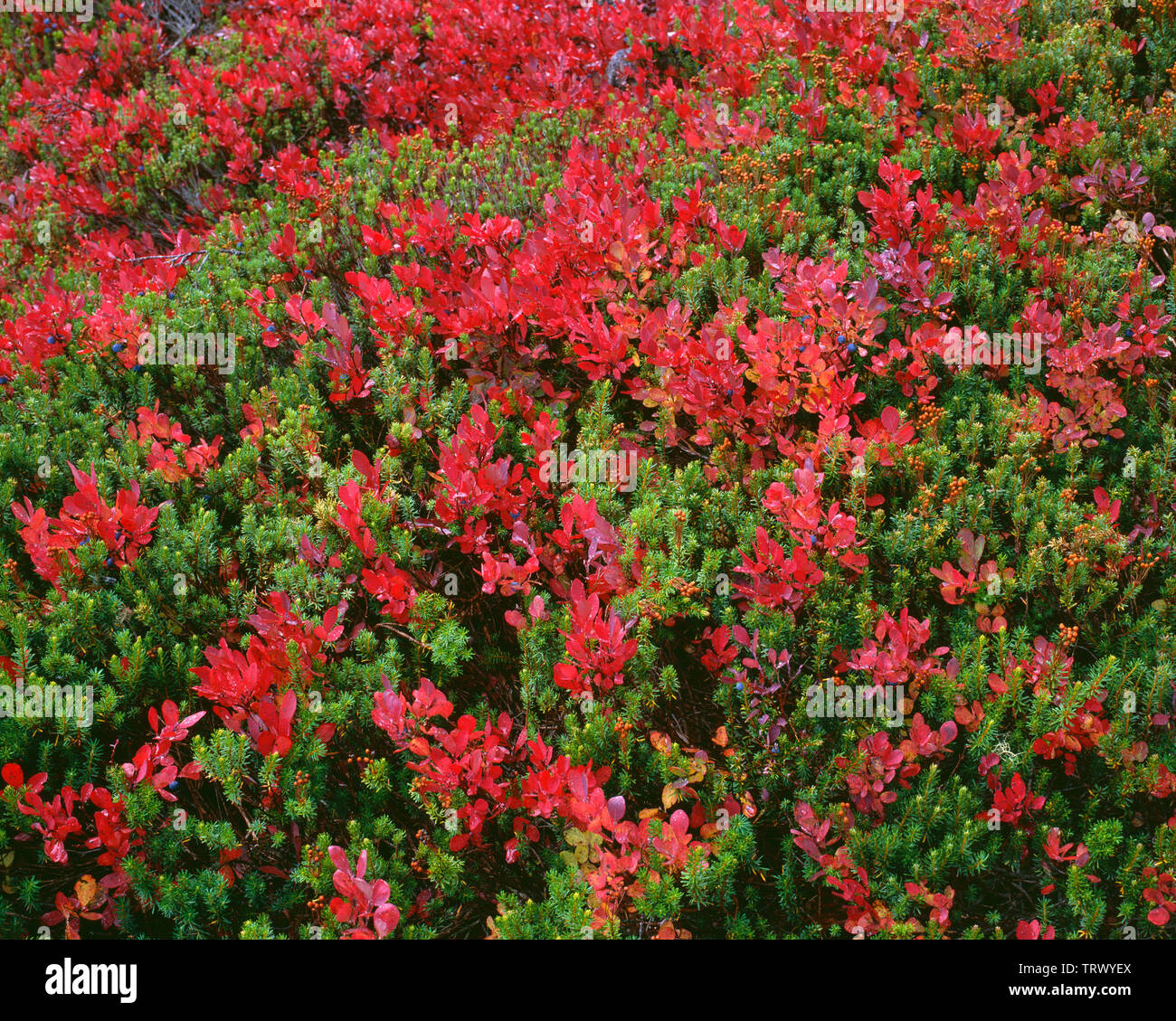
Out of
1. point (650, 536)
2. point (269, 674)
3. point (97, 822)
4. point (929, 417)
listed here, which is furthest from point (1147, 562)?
point (97, 822)

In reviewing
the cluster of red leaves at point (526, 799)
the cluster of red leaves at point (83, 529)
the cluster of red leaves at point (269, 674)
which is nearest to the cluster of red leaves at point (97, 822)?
the cluster of red leaves at point (269, 674)

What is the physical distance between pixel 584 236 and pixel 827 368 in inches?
62.5

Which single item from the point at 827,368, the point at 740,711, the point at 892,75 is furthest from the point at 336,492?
the point at 892,75

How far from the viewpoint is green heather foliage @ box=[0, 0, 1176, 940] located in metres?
2.76

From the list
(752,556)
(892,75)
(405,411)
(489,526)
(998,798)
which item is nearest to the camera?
(998,798)

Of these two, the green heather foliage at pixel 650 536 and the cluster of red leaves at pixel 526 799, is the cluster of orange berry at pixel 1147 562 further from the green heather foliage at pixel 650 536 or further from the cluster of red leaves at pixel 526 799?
the cluster of red leaves at pixel 526 799

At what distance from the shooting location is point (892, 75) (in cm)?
566

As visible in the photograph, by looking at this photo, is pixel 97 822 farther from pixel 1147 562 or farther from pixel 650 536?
pixel 1147 562

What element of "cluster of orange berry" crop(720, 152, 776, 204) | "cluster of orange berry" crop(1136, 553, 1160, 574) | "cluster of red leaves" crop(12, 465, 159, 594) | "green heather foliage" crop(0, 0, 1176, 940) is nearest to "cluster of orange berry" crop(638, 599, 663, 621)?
"green heather foliage" crop(0, 0, 1176, 940)

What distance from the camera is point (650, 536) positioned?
11.1 feet

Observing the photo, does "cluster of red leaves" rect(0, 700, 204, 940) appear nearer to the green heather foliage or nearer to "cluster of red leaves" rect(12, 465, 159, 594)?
the green heather foliage

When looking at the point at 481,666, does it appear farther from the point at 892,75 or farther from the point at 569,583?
the point at 892,75

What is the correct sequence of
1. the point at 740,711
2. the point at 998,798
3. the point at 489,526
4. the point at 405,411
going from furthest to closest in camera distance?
the point at 405,411 → the point at 489,526 → the point at 740,711 → the point at 998,798

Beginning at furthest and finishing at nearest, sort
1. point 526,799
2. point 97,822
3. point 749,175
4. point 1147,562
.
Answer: point 749,175, point 1147,562, point 526,799, point 97,822
